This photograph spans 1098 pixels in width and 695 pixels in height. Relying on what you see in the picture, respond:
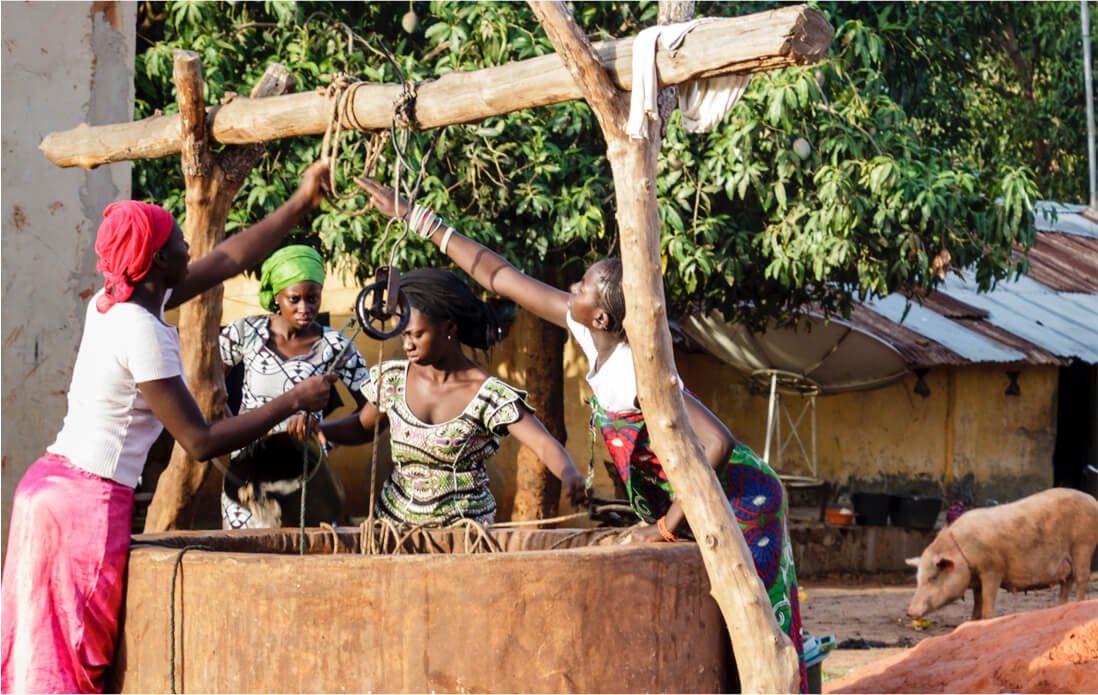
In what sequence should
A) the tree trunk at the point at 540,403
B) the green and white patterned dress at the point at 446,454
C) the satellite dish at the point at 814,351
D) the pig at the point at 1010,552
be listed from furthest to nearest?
the satellite dish at the point at 814,351, the tree trunk at the point at 540,403, the pig at the point at 1010,552, the green and white patterned dress at the point at 446,454

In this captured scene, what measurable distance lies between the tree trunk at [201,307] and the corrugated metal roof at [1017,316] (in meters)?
7.04

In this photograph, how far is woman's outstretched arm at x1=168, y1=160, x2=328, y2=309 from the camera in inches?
143

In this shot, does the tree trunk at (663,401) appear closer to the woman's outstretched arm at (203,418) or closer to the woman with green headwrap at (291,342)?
the woman's outstretched arm at (203,418)

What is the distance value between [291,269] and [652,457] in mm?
1853

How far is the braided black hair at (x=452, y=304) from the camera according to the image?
391cm

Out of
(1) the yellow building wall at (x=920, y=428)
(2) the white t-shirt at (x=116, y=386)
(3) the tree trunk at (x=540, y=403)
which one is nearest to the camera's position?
(2) the white t-shirt at (x=116, y=386)

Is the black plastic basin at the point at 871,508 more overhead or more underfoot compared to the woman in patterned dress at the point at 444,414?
more underfoot

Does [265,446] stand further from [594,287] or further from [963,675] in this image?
[963,675]

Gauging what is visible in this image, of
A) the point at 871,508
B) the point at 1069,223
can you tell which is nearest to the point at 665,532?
the point at 871,508

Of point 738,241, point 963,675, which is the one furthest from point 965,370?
point 963,675

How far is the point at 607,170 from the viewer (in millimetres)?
7668

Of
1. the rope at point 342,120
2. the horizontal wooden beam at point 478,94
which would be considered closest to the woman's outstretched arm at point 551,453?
the rope at point 342,120

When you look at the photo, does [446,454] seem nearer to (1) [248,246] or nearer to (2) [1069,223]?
(1) [248,246]

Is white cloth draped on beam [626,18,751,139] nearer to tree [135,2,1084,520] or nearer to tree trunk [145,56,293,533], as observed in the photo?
tree trunk [145,56,293,533]
